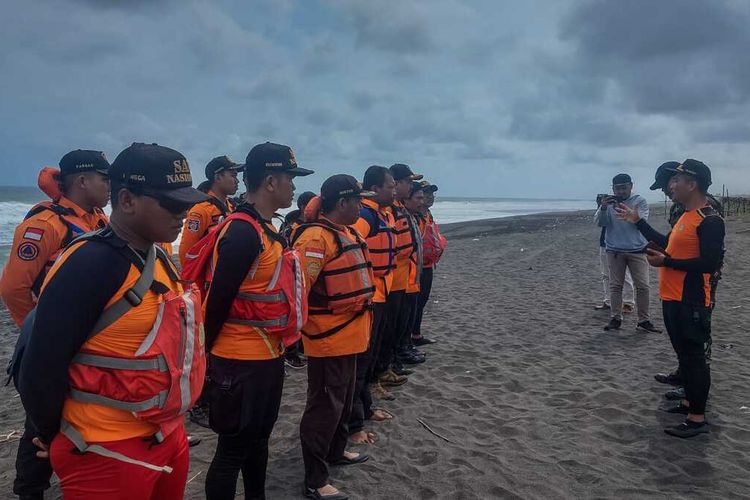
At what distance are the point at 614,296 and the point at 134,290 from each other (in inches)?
323

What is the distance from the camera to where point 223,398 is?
293cm

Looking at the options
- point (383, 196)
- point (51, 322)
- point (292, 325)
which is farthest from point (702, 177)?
point (51, 322)

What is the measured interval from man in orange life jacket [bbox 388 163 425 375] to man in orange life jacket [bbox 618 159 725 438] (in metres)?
2.55

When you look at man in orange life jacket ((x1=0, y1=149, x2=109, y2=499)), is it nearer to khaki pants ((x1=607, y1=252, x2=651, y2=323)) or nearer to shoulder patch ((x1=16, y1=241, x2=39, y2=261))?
shoulder patch ((x1=16, y1=241, x2=39, y2=261))

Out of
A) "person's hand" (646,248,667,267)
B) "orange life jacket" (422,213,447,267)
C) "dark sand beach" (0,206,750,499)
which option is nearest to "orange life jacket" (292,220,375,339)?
"dark sand beach" (0,206,750,499)

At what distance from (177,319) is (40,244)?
1.88m

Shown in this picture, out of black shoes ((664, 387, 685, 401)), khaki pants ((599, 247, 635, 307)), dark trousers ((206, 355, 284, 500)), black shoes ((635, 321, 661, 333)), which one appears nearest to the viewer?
dark trousers ((206, 355, 284, 500))

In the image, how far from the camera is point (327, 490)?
147 inches

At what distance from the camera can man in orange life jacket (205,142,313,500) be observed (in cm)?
285

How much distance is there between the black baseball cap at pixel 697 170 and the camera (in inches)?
188

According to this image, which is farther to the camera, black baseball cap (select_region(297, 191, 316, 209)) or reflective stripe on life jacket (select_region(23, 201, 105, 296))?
black baseball cap (select_region(297, 191, 316, 209))

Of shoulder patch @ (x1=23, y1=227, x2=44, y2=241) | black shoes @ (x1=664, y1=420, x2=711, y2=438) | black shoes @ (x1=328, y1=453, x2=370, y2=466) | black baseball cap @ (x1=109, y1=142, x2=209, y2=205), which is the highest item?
black baseball cap @ (x1=109, y1=142, x2=209, y2=205)

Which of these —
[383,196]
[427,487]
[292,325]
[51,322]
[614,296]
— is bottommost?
[427,487]

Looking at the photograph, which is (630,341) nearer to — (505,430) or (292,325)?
(505,430)
